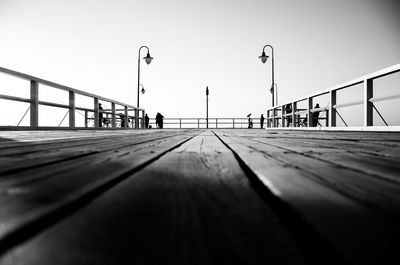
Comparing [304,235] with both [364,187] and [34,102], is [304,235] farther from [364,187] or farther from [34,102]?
[34,102]

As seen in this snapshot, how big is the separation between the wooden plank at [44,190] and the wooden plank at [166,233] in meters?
0.04

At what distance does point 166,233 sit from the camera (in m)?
0.38

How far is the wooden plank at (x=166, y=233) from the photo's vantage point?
1.04 feet

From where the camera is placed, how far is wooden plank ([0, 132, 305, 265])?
0.32 metres

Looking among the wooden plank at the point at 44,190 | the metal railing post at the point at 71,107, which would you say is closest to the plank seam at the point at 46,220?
the wooden plank at the point at 44,190

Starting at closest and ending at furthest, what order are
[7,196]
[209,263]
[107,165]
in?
[209,263]
[7,196]
[107,165]

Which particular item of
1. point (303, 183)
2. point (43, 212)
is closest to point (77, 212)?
point (43, 212)

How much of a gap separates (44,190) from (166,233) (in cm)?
34

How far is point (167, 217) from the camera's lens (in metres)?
0.44

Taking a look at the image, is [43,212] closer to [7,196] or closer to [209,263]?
[7,196]

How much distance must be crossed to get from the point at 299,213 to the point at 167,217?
0.20m

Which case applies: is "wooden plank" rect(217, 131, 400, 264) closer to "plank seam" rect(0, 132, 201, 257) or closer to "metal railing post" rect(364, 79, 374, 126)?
"plank seam" rect(0, 132, 201, 257)

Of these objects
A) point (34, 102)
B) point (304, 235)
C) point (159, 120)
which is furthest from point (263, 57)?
point (304, 235)

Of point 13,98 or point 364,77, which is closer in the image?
point 364,77
